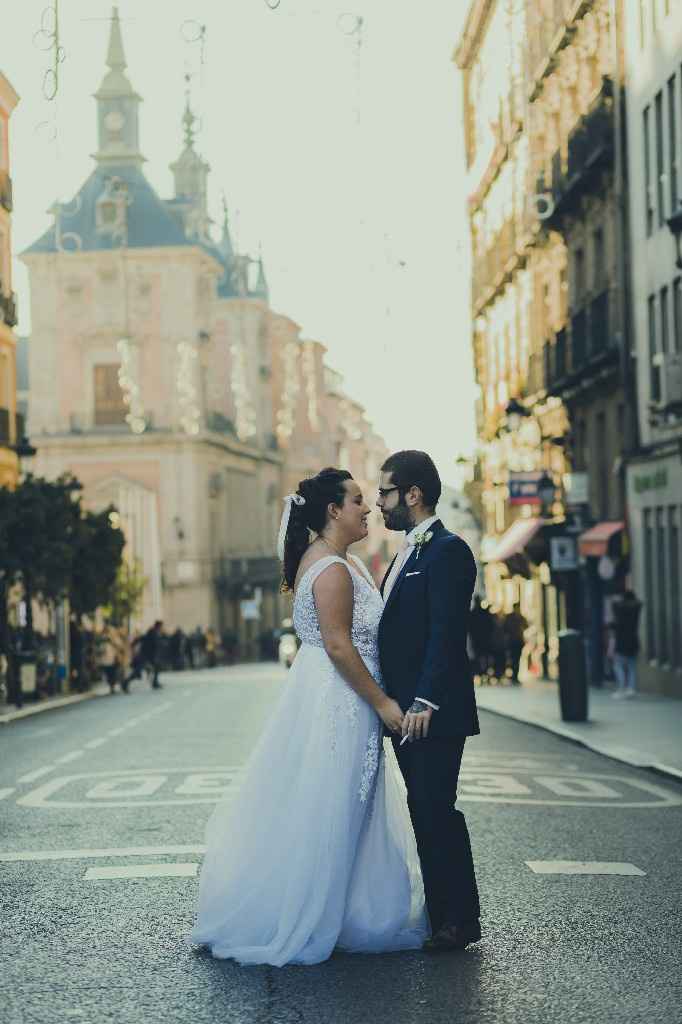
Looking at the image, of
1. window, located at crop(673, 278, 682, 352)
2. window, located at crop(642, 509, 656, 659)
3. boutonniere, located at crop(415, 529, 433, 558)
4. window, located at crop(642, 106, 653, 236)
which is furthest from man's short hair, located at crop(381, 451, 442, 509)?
window, located at crop(642, 106, 653, 236)

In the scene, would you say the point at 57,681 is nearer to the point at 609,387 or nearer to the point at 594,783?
the point at 609,387

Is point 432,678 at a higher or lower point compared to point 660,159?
lower

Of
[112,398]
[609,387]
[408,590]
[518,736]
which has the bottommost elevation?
[518,736]

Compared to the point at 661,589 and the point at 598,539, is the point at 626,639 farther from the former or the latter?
the point at 598,539

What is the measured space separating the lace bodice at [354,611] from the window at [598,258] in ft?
104

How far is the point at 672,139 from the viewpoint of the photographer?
32.1 meters

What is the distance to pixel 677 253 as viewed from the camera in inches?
1216

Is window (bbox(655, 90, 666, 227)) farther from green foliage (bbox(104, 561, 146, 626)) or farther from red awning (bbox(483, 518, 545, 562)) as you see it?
green foliage (bbox(104, 561, 146, 626))

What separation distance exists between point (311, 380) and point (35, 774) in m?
116

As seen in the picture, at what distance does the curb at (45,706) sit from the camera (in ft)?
106

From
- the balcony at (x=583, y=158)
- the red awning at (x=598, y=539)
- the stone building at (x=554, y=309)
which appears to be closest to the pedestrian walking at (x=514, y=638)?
the stone building at (x=554, y=309)

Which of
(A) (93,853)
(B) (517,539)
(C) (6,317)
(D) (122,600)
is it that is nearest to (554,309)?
(B) (517,539)

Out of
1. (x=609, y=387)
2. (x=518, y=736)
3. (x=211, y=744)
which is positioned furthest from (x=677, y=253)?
(x=211, y=744)

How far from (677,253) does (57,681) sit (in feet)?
59.4
